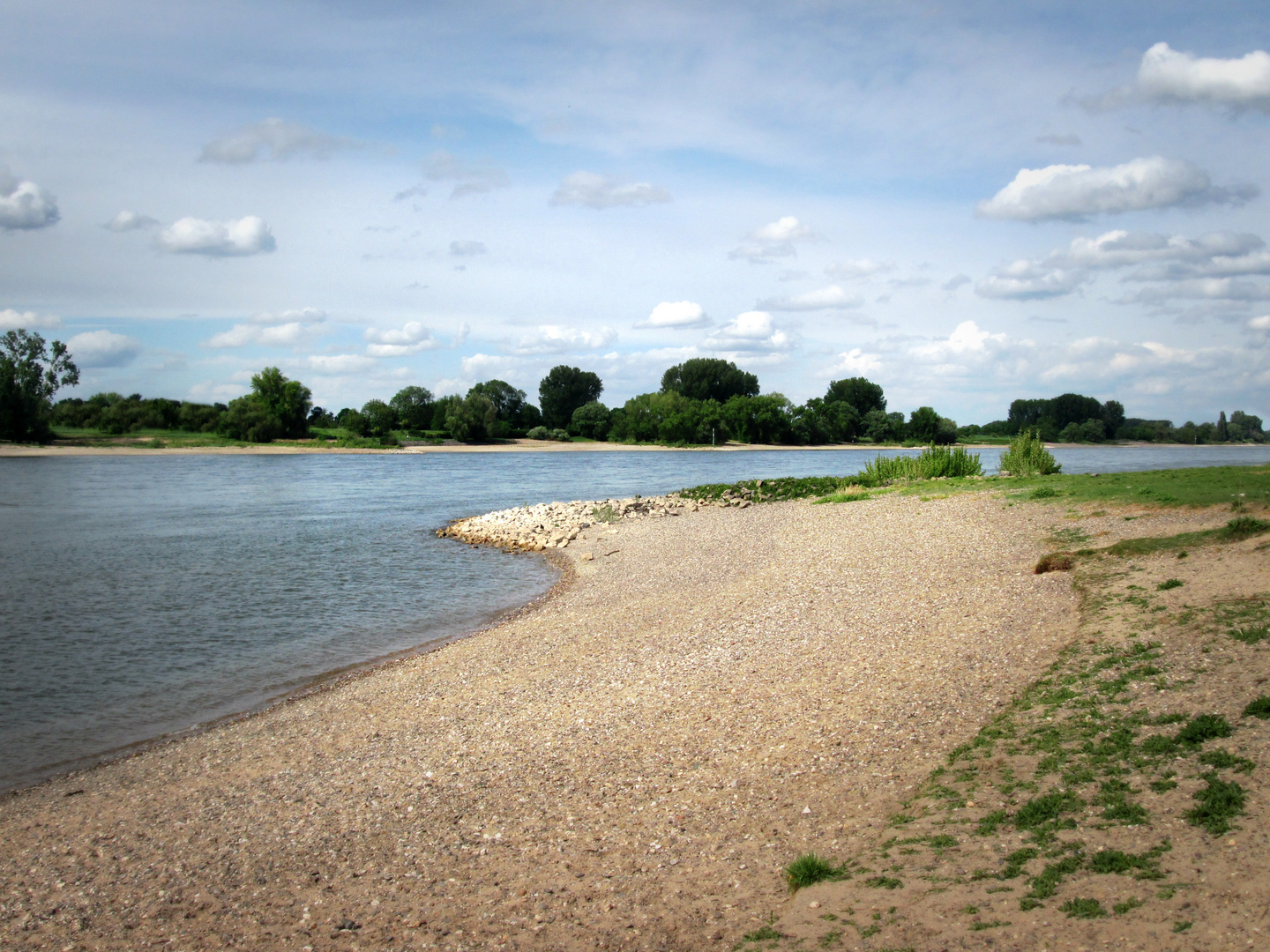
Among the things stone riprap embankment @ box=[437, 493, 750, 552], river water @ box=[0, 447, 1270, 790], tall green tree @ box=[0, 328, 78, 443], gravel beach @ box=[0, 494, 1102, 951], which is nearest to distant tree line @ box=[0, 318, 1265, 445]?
tall green tree @ box=[0, 328, 78, 443]

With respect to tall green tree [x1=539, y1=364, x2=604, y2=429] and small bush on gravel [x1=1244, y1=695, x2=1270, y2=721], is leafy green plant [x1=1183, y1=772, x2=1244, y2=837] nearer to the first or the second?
small bush on gravel [x1=1244, y1=695, x2=1270, y2=721]

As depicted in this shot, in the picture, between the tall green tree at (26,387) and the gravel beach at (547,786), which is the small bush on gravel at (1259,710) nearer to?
the gravel beach at (547,786)

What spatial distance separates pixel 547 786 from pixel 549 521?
22.4 meters

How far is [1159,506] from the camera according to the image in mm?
16969

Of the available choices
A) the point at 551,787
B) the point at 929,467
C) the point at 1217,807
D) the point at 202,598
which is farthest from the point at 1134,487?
the point at 202,598

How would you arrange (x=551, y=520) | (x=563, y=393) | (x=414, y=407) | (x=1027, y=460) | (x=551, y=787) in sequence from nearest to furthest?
(x=551, y=787) < (x=1027, y=460) < (x=551, y=520) < (x=414, y=407) < (x=563, y=393)

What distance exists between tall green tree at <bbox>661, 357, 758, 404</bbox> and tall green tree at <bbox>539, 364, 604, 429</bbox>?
14.4 meters

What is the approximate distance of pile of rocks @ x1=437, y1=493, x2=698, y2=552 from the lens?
2698 centimetres

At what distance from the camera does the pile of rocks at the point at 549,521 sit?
26984 millimetres

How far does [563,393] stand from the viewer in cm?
14088

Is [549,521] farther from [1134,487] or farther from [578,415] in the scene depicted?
[578,415]

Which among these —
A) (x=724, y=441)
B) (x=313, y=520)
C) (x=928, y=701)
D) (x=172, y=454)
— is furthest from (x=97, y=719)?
(x=724, y=441)

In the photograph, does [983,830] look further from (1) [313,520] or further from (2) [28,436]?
(2) [28,436]

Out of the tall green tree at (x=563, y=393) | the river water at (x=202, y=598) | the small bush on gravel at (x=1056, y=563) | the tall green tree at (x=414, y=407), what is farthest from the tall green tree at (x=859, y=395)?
the small bush on gravel at (x=1056, y=563)
